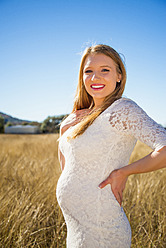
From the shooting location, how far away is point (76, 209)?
108 centimetres

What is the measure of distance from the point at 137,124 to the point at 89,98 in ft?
1.93

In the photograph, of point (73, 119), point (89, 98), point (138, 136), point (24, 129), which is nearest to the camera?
point (138, 136)

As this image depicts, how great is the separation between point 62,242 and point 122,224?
3.57 ft

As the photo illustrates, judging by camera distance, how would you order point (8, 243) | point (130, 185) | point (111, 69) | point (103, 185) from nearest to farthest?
point (103, 185), point (111, 69), point (8, 243), point (130, 185)

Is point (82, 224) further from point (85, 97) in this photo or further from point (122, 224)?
point (85, 97)

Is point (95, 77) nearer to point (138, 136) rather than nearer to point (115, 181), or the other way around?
point (138, 136)

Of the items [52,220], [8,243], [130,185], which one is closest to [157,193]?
[130,185]

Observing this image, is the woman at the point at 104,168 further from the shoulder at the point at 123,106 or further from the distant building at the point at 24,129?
the distant building at the point at 24,129

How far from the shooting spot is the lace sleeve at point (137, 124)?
96 cm

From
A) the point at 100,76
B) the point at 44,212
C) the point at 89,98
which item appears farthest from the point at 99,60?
the point at 44,212

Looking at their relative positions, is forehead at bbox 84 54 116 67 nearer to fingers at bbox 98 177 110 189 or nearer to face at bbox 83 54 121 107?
face at bbox 83 54 121 107

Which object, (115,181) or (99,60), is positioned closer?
(115,181)

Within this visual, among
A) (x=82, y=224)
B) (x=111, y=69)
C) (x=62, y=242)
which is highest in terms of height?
(x=111, y=69)

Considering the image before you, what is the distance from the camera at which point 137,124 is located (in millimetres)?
1008
